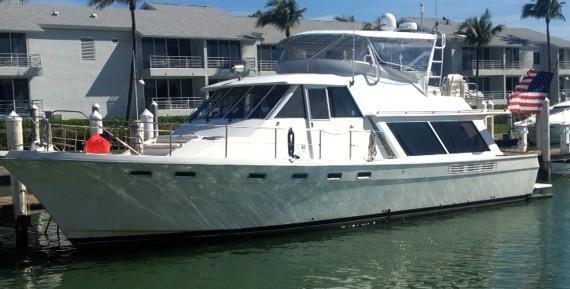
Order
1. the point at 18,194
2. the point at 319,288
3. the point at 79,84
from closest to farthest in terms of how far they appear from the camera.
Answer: the point at 319,288
the point at 18,194
the point at 79,84

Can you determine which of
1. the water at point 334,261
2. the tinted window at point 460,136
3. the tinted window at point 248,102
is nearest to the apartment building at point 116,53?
the tinted window at point 460,136

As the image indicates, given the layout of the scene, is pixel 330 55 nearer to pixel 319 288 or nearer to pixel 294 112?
pixel 294 112

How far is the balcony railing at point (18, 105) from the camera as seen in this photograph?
3331 centimetres

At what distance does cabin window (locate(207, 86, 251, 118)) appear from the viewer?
488 inches

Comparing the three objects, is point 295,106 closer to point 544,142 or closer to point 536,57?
point 544,142

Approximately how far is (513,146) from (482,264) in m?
18.9

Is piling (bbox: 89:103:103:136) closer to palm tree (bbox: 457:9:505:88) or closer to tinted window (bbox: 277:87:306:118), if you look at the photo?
tinted window (bbox: 277:87:306:118)

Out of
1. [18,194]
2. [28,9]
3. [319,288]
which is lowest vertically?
[319,288]

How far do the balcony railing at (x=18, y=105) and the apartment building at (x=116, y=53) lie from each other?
0.16 ft

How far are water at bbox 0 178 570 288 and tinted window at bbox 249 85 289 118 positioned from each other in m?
2.27

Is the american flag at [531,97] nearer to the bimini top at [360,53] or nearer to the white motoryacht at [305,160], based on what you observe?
the white motoryacht at [305,160]

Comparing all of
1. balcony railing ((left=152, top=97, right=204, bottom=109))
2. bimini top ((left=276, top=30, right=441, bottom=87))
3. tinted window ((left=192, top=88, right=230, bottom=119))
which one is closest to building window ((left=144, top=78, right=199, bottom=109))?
balcony railing ((left=152, top=97, right=204, bottom=109))

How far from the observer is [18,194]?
1140cm

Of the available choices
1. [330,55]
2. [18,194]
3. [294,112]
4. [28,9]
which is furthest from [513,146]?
[28,9]
